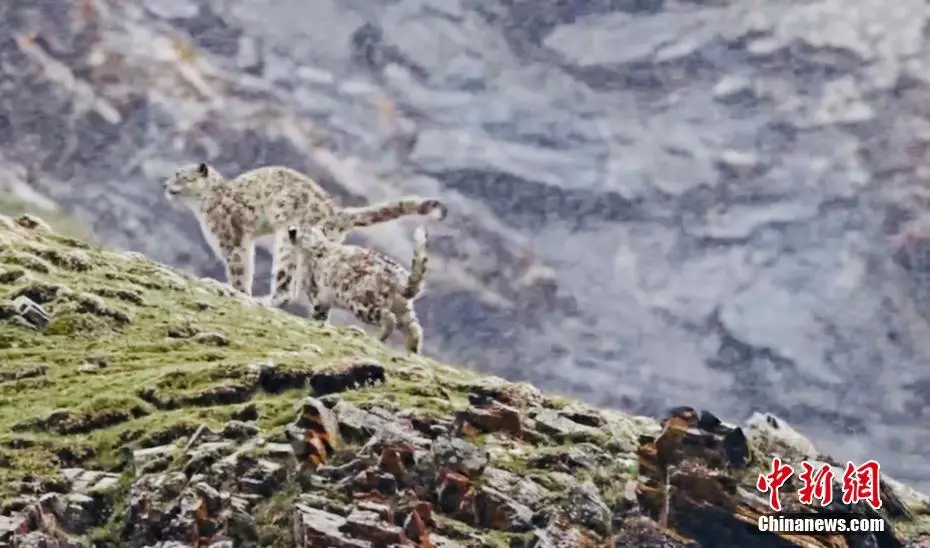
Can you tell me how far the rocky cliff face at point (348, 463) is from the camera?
8.45 meters

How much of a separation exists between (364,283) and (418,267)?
99cm

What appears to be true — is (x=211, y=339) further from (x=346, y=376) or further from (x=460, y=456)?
(x=460, y=456)

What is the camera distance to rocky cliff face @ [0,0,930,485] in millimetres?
27547

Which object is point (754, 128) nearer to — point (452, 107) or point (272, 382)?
point (452, 107)

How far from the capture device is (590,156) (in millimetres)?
31219

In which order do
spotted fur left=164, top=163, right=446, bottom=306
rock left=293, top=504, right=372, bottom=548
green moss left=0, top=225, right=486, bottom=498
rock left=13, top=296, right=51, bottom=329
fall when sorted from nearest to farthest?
rock left=293, top=504, right=372, bottom=548, green moss left=0, top=225, right=486, bottom=498, rock left=13, top=296, right=51, bottom=329, spotted fur left=164, top=163, right=446, bottom=306

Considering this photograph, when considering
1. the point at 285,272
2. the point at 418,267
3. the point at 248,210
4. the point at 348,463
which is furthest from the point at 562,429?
the point at 248,210

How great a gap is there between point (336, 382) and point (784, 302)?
1946 centimetres

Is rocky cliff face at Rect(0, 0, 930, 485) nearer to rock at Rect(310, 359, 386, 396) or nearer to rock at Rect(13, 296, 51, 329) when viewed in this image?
rock at Rect(13, 296, 51, 329)

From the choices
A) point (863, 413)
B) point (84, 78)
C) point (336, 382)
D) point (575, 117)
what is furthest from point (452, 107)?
point (336, 382)

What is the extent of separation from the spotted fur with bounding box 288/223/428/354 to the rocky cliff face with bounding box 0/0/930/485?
11098mm

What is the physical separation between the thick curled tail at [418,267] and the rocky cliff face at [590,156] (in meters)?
12.7

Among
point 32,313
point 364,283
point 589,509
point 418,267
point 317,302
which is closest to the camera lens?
point 589,509

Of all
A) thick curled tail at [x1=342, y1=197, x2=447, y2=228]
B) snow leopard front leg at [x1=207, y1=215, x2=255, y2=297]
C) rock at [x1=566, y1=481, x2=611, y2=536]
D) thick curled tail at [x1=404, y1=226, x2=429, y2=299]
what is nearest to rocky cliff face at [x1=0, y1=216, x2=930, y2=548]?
rock at [x1=566, y1=481, x2=611, y2=536]
